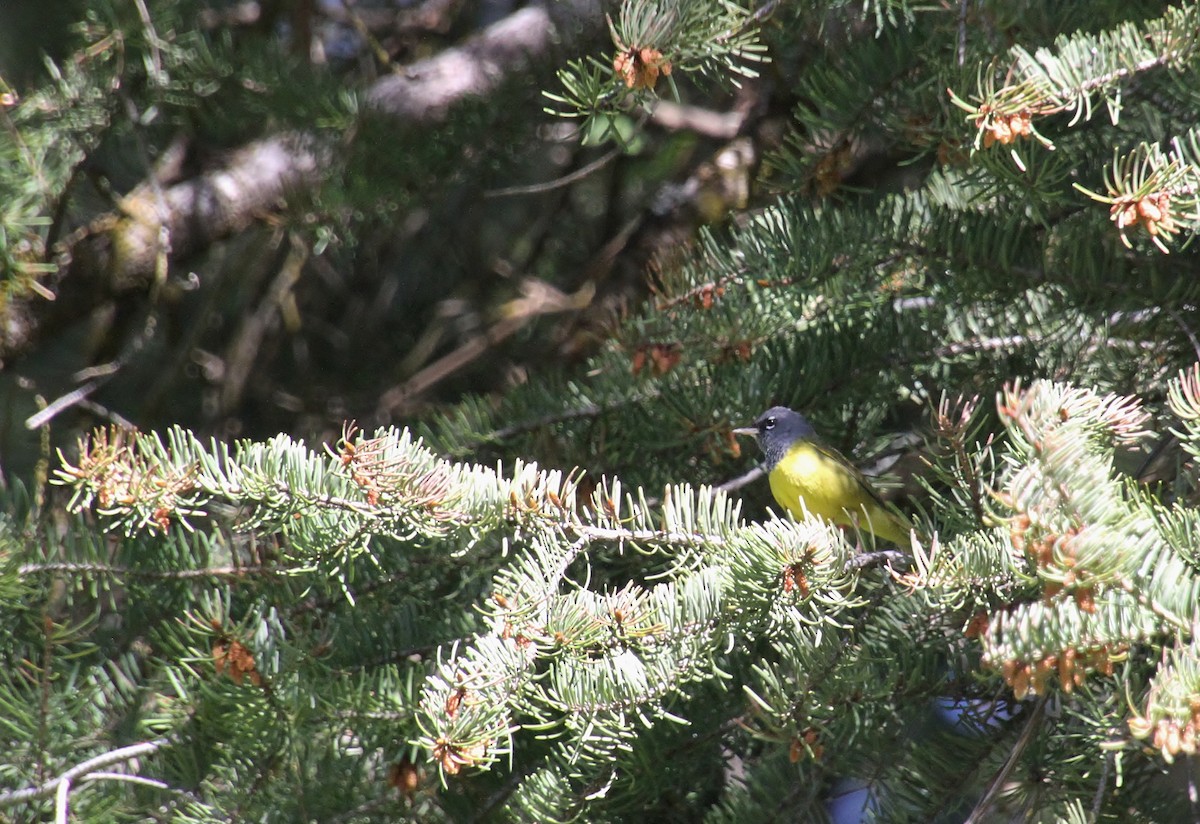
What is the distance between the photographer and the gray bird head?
223 cm

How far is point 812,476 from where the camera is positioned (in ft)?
8.52

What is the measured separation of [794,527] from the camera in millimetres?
1413

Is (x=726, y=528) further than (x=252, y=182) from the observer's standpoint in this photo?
No

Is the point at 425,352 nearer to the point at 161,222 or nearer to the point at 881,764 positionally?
the point at 161,222

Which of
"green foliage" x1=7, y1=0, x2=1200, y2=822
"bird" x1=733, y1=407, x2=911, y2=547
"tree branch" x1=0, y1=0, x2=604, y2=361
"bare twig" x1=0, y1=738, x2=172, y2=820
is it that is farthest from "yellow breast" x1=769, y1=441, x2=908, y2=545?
"bare twig" x1=0, y1=738, x2=172, y2=820

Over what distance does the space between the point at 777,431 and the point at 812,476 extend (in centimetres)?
24

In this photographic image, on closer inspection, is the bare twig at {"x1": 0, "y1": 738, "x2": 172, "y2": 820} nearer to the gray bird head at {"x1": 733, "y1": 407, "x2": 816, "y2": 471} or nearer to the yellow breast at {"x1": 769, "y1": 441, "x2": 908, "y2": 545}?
the gray bird head at {"x1": 733, "y1": 407, "x2": 816, "y2": 471}

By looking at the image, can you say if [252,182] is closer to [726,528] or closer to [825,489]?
[825,489]

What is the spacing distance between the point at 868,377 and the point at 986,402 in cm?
24

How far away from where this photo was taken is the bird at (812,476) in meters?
2.32

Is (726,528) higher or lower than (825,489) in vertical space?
lower

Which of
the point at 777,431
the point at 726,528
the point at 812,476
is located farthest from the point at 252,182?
the point at 726,528

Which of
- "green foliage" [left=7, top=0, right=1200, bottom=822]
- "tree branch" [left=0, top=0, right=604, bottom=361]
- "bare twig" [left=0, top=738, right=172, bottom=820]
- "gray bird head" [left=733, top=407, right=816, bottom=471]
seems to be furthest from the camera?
"tree branch" [left=0, top=0, right=604, bottom=361]

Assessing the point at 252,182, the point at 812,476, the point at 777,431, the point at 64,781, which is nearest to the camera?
the point at 64,781
